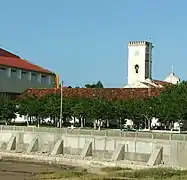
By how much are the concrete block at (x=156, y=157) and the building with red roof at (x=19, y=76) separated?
226 feet

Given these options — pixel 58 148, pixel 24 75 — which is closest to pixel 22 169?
pixel 58 148

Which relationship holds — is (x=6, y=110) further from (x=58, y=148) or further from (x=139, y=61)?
(x=139, y=61)

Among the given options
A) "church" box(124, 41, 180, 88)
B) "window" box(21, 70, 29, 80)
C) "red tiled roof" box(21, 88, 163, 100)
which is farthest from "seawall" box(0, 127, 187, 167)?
"church" box(124, 41, 180, 88)

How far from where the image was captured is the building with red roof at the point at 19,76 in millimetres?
114938

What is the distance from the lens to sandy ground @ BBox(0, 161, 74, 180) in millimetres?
43950

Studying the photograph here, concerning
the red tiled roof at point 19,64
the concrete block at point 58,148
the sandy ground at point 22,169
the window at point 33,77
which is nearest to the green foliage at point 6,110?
the red tiled roof at point 19,64

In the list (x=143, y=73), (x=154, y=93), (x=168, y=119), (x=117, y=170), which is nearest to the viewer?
(x=117, y=170)

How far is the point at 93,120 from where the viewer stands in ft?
280

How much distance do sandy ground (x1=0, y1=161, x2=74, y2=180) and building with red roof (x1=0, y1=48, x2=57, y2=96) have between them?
60250 millimetres

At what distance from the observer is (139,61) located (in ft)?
452

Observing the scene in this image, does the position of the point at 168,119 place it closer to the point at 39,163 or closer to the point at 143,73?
the point at 39,163

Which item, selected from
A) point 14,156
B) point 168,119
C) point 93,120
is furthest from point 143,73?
point 14,156

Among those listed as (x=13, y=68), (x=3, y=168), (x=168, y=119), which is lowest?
(x=3, y=168)

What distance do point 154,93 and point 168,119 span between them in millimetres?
21064
